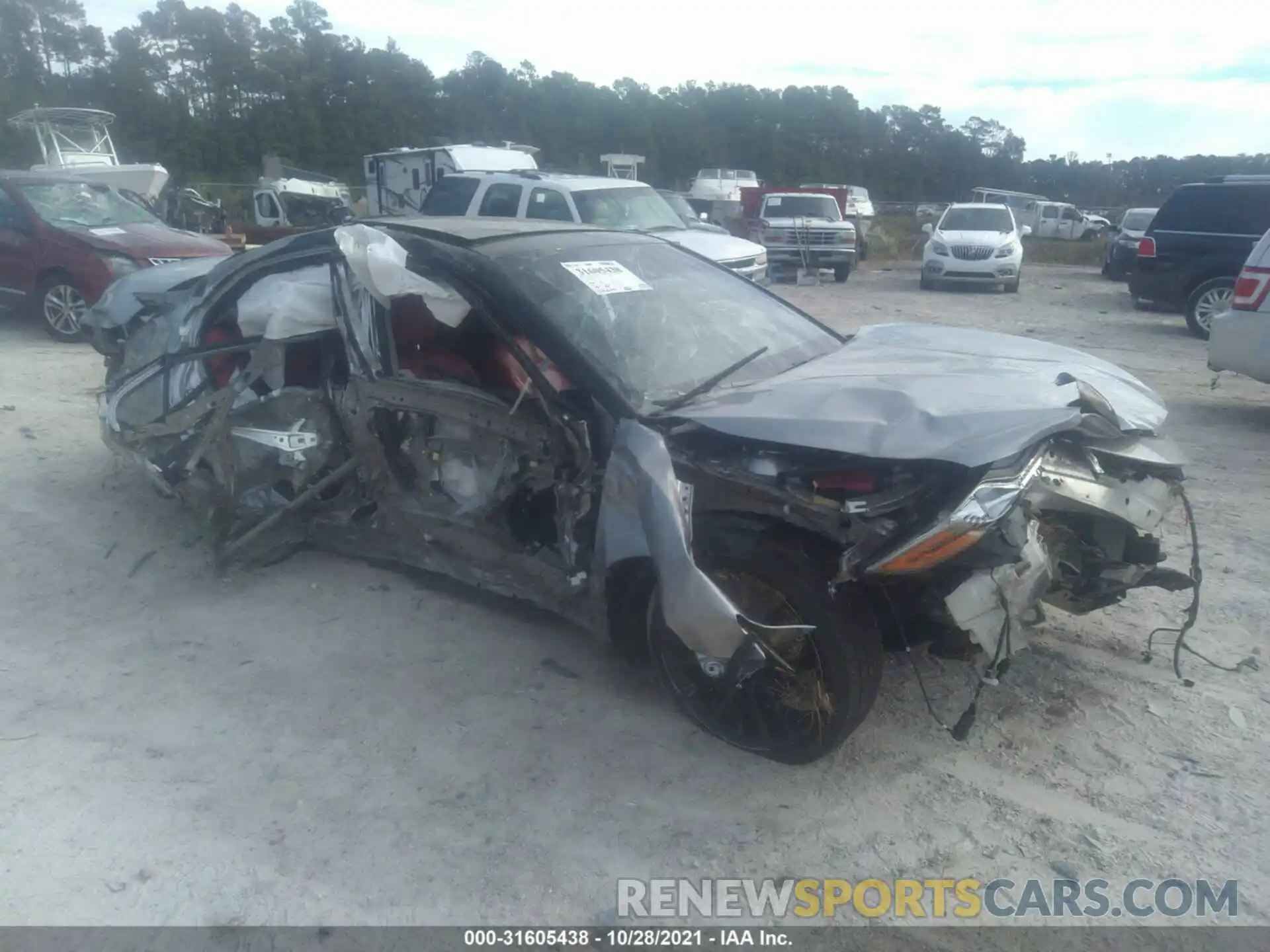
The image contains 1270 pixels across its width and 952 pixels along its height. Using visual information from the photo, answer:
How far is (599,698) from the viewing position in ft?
11.5

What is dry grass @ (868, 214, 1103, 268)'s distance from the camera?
86.6 ft

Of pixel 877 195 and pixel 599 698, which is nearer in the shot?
pixel 599 698

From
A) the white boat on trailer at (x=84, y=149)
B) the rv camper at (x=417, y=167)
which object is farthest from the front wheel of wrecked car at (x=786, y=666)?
the white boat on trailer at (x=84, y=149)

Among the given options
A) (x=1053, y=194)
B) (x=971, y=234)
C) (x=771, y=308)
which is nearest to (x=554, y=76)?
(x=1053, y=194)

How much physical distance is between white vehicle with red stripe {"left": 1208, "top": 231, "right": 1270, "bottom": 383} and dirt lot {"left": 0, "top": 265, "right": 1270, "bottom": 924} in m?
3.10

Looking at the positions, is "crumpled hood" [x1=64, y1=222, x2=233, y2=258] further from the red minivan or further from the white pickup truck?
the white pickup truck

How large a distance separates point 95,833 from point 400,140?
45.7 meters

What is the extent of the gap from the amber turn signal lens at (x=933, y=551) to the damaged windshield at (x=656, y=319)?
1040 mm

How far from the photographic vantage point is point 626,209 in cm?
1134

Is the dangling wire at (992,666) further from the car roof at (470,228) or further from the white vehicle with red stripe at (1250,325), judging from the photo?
the white vehicle with red stripe at (1250,325)

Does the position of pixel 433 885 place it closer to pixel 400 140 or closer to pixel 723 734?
pixel 723 734

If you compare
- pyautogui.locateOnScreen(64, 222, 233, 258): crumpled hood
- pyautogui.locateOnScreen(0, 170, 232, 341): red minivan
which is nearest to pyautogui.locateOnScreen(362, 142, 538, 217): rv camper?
pyautogui.locateOnScreen(64, 222, 233, 258): crumpled hood

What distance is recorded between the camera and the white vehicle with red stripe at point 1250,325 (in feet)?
22.9

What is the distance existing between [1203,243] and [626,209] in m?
7.44
